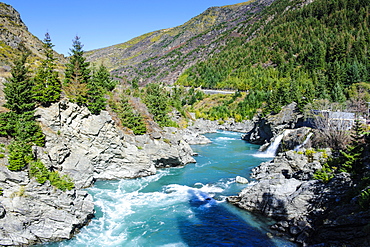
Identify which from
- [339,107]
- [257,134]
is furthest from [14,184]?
[257,134]

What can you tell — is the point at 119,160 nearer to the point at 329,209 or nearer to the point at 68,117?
the point at 68,117

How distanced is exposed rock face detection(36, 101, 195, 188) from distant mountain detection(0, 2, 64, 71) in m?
13.5

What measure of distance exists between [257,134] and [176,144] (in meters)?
27.8

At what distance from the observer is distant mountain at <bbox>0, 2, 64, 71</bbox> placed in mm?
38544

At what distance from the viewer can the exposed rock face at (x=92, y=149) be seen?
26.1m

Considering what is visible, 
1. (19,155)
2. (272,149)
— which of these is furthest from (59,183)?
(272,149)

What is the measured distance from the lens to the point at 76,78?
3278cm

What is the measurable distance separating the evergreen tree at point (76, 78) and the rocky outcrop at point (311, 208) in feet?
70.1

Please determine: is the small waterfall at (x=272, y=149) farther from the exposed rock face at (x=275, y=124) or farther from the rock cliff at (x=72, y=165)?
the rock cliff at (x=72, y=165)

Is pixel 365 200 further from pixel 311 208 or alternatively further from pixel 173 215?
pixel 173 215

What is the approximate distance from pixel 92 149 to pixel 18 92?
9.69 m

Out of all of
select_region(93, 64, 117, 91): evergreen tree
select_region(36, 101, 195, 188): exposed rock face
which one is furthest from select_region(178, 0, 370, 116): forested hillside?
select_region(93, 64, 117, 91): evergreen tree

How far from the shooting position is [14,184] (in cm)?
1838

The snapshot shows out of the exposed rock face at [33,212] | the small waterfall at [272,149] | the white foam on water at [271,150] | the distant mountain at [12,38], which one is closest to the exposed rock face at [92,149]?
the exposed rock face at [33,212]
